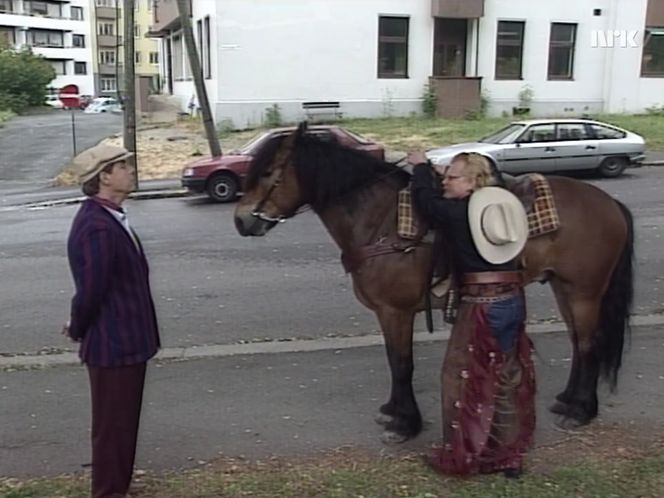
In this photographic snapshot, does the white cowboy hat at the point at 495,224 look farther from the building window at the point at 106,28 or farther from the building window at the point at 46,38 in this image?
the building window at the point at 106,28

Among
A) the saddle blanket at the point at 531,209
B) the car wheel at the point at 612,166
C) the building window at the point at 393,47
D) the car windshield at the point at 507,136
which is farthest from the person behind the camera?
the building window at the point at 393,47

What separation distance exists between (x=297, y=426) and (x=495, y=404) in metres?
1.41

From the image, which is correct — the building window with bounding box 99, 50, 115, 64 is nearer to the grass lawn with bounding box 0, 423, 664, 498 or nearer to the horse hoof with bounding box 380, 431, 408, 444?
the horse hoof with bounding box 380, 431, 408, 444

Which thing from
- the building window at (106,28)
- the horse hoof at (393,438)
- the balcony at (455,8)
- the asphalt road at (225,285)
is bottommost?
the asphalt road at (225,285)

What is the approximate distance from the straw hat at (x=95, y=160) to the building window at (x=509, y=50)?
29996mm

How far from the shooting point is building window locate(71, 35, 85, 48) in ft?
307

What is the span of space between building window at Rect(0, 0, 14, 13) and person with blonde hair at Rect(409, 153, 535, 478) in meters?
92.6

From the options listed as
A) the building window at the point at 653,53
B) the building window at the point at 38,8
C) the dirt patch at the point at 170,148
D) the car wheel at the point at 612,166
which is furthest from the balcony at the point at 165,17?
the building window at the point at 38,8

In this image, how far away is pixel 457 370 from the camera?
3934 mm

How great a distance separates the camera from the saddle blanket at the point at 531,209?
4.30 m

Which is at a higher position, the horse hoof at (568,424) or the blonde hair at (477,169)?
the blonde hair at (477,169)

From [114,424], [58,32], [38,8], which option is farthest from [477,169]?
[58,32]

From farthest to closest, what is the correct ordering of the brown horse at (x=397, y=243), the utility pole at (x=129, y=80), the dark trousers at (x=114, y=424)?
1. the utility pole at (x=129, y=80)
2. the brown horse at (x=397, y=243)
3. the dark trousers at (x=114, y=424)

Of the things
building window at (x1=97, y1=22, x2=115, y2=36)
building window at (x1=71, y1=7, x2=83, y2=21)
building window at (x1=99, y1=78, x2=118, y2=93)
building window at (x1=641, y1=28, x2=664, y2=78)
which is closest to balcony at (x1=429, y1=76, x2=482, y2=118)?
building window at (x1=641, y1=28, x2=664, y2=78)
